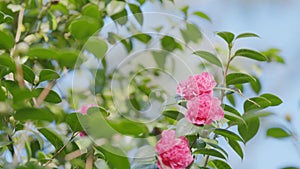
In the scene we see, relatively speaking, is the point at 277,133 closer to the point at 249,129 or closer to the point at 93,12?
the point at 249,129

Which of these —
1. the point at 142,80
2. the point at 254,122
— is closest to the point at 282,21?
the point at 142,80

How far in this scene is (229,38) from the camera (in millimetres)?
1095

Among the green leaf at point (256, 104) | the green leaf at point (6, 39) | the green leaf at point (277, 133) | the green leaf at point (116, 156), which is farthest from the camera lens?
the green leaf at point (277, 133)

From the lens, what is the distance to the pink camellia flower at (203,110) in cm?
88

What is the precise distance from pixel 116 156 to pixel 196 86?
0.18 metres

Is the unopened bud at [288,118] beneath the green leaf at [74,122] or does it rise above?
above

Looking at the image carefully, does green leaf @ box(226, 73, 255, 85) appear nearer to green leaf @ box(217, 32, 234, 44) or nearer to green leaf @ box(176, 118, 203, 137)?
green leaf @ box(217, 32, 234, 44)

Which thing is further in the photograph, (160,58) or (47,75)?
(160,58)

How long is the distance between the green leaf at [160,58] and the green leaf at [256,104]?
0.35 m

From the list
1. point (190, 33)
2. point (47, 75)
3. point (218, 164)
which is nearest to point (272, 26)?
point (190, 33)

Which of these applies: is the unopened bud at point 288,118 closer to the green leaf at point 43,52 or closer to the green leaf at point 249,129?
the green leaf at point 249,129

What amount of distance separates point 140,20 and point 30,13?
1.37 feet

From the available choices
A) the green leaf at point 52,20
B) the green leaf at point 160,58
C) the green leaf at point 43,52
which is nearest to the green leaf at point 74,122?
the green leaf at point 43,52

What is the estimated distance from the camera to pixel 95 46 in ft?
3.28
